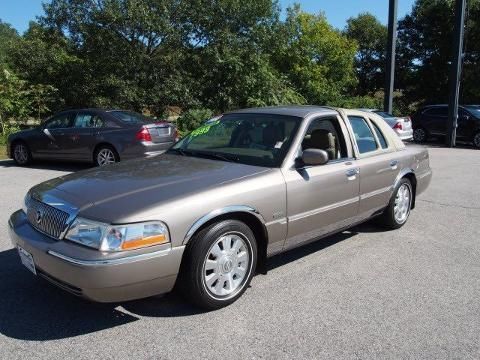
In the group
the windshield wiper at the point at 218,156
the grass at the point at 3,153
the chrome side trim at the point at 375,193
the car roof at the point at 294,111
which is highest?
the car roof at the point at 294,111

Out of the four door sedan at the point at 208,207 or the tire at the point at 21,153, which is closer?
the four door sedan at the point at 208,207

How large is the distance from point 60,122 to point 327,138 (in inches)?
324

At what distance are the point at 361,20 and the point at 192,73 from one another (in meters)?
22.7

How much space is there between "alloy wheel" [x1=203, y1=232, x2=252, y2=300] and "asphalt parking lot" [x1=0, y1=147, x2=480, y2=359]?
16cm

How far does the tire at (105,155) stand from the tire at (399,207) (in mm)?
6493

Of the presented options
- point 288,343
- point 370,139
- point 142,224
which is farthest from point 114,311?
point 370,139

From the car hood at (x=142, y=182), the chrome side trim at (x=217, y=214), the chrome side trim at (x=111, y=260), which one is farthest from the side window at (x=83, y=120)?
the chrome side trim at (x=111, y=260)

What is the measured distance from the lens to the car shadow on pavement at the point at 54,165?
1148 cm

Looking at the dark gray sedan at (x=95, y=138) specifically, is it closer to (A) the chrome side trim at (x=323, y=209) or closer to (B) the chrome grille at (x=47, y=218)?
(A) the chrome side trim at (x=323, y=209)

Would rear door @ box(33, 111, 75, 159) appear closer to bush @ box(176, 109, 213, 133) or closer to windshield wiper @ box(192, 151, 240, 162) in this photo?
bush @ box(176, 109, 213, 133)

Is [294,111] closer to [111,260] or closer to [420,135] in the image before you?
[111,260]

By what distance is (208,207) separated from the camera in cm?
370

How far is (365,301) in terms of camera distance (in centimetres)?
405

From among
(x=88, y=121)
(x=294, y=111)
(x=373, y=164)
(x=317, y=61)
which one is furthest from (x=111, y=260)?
(x=317, y=61)
